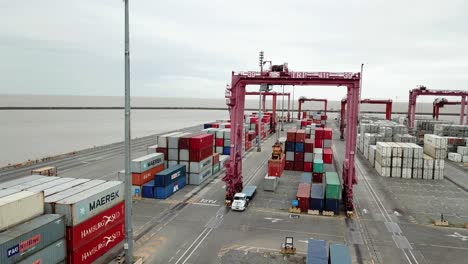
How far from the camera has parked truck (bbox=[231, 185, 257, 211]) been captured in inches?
1542

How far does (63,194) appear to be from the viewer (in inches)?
999

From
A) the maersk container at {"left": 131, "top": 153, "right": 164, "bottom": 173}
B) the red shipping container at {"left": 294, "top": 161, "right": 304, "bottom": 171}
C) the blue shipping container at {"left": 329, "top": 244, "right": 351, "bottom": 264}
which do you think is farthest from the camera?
the red shipping container at {"left": 294, "top": 161, "right": 304, "bottom": 171}

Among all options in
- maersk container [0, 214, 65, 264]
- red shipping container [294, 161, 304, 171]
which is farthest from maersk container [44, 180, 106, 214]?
red shipping container [294, 161, 304, 171]

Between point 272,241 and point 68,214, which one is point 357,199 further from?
point 68,214

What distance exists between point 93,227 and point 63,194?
131 inches

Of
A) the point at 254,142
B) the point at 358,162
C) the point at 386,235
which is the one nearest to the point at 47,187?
the point at 386,235

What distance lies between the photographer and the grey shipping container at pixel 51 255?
20.1 m

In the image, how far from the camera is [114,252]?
28.1 meters

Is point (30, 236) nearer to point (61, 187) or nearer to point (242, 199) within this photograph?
point (61, 187)

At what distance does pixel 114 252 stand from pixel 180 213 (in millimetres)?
10856

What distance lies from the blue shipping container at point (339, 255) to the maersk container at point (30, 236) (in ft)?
59.0

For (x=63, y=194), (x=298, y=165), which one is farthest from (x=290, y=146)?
(x=63, y=194)

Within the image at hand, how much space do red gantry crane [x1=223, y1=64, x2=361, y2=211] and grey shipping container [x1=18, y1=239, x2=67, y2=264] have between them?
21918mm

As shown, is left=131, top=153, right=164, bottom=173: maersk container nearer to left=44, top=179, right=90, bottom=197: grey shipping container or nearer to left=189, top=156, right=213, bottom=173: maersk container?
left=189, top=156, right=213, bottom=173: maersk container
